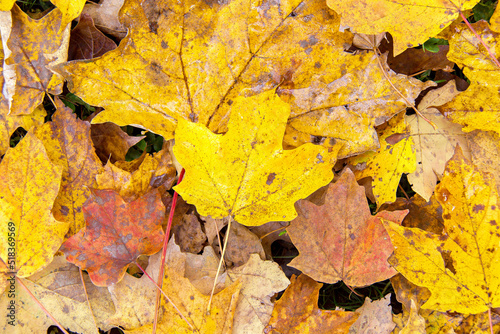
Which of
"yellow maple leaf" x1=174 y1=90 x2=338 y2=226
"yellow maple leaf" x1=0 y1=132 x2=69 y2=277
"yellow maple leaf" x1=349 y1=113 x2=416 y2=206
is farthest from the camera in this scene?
"yellow maple leaf" x1=349 y1=113 x2=416 y2=206

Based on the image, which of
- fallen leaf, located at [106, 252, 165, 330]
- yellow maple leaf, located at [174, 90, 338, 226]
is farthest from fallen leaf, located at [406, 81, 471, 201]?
fallen leaf, located at [106, 252, 165, 330]

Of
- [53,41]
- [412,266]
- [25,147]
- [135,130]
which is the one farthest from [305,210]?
[53,41]

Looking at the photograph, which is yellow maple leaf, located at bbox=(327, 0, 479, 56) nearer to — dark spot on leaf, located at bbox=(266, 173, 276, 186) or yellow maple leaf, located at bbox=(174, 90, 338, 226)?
yellow maple leaf, located at bbox=(174, 90, 338, 226)

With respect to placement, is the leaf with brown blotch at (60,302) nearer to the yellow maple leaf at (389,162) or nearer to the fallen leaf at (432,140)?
the yellow maple leaf at (389,162)

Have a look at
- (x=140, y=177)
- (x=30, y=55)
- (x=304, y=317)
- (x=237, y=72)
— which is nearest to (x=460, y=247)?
(x=304, y=317)

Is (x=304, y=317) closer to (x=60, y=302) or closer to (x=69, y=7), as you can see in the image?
(x=60, y=302)

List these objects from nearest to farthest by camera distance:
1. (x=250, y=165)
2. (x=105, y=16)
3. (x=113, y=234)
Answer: (x=250, y=165) < (x=113, y=234) < (x=105, y=16)
